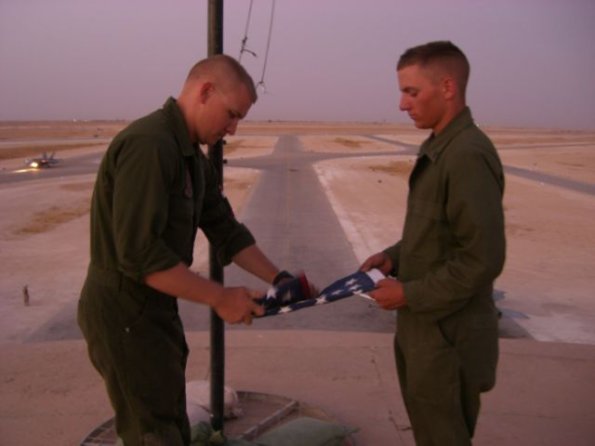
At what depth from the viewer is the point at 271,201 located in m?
16.5

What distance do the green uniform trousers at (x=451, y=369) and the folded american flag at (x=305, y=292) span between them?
0.23 metres

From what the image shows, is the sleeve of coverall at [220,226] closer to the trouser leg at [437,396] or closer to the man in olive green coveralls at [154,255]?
the man in olive green coveralls at [154,255]

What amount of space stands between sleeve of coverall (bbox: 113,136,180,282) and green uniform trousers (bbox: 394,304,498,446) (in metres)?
1.10

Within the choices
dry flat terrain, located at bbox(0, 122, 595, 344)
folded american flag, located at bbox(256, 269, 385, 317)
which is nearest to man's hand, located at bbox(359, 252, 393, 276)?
folded american flag, located at bbox(256, 269, 385, 317)

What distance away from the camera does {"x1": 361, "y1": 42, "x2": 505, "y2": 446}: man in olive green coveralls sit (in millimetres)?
2404

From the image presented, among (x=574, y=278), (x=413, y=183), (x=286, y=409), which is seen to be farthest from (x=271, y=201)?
(x=413, y=183)

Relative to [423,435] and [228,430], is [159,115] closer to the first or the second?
[423,435]

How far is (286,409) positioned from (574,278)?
6.51 m

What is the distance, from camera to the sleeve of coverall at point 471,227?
7.70 feet

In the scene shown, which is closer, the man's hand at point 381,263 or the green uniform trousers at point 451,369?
the green uniform trousers at point 451,369

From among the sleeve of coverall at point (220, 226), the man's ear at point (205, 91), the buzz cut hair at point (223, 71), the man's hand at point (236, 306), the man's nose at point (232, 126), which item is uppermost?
the buzz cut hair at point (223, 71)

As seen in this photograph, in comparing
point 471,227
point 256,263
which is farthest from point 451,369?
point 256,263

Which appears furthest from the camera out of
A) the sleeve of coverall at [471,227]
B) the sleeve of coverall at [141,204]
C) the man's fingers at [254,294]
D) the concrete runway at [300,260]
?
the concrete runway at [300,260]

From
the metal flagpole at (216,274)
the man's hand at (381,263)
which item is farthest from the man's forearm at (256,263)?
the man's hand at (381,263)
